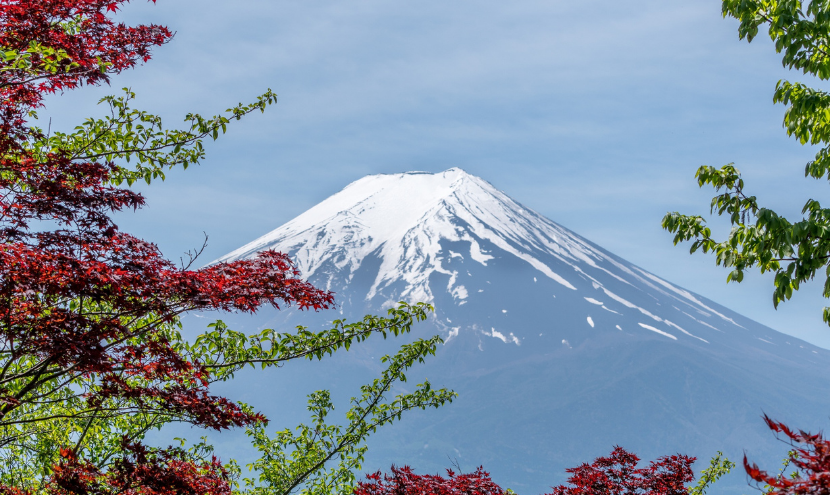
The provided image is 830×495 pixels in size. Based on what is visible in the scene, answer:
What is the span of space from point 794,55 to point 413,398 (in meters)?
6.25

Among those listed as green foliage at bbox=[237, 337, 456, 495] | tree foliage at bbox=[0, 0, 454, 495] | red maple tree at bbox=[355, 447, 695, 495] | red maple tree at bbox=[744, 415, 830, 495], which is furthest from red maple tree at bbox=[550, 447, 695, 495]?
red maple tree at bbox=[744, 415, 830, 495]

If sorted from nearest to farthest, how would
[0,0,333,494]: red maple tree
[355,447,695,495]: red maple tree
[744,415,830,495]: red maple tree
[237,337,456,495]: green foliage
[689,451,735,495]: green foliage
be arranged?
[744,415,830,495]: red maple tree, [0,0,333,494]: red maple tree, [355,447,695,495]: red maple tree, [237,337,456,495]: green foliage, [689,451,735,495]: green foliage

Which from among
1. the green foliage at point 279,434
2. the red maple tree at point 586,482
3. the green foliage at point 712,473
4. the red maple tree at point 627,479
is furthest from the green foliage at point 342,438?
the green foliage at point 712,473

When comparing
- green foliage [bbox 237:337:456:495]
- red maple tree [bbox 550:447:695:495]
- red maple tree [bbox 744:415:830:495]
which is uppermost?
green foliage [bbox 237:337:456:495]

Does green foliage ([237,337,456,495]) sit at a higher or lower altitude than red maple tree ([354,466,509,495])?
higher

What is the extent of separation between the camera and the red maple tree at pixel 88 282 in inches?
167

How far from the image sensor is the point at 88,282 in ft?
13.9

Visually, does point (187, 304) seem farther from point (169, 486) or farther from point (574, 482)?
point (574, 482)

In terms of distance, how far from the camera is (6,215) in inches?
193

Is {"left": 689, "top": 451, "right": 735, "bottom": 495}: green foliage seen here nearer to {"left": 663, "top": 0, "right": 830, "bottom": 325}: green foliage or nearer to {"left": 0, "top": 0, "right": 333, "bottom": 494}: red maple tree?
{"left": 663, "top": 0, "right": 830, "bottom": 325}: green foliage

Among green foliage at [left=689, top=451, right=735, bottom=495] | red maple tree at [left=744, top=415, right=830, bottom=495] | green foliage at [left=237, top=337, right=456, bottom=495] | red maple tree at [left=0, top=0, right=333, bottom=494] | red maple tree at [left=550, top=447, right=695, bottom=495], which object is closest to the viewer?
red maple tree at [left=744, top=415, right=830, bottom=495]

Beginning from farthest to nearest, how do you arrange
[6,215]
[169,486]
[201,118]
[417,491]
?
[417,491] → [201,118] → [169,486] → [6,215]

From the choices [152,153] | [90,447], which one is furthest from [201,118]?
[90,447]

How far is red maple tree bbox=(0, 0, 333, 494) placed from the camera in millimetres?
4230
